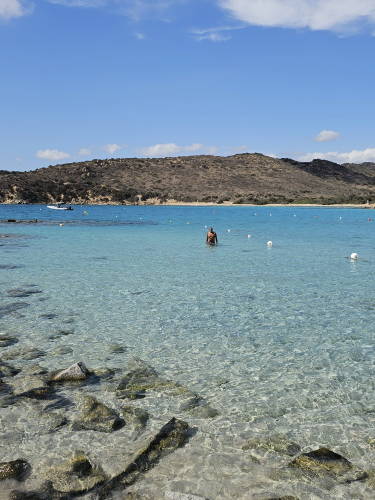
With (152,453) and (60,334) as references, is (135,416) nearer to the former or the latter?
(152,453)

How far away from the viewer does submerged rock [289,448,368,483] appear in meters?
6.13

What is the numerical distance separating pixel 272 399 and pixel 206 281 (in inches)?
465

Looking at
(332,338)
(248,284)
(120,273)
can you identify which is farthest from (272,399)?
(120,273)

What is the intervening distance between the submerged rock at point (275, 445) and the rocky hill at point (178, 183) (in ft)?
397

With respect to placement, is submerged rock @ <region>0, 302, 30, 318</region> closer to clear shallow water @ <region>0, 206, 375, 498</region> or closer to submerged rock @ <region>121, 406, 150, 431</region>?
clear shallow water @ <region>0, 206, 375, 498</region>

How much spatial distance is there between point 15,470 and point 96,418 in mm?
1725

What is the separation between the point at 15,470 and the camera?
6062mm

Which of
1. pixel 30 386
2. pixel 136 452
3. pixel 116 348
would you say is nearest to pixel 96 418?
pixel 136 452

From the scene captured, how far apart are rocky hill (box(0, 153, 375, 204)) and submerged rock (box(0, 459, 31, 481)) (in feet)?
402

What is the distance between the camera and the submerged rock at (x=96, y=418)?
24.1ft

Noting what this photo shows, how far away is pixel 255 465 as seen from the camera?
6.36m

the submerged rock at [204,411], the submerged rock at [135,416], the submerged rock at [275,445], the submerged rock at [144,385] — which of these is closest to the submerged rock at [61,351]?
the submerged rock at [144,385]

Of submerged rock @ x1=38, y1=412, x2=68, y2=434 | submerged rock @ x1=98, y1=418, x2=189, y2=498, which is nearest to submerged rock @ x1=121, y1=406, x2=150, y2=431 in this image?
submerged rock @ x1=98, y1=418, x2=189, y2=498

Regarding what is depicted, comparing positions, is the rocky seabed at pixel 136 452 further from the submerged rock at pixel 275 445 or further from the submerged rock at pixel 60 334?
the submerged rock at pixel 60 334
